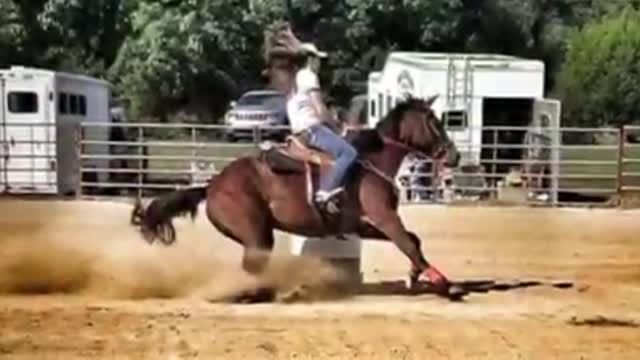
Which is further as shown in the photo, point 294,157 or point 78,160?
point 78,160

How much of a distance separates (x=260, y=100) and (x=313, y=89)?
2442cm

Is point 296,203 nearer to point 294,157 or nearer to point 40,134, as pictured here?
point 294,157

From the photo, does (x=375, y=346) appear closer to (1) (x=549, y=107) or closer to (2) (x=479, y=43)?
(1) (x=549, y=107)

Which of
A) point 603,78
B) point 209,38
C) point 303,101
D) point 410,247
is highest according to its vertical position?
point 209,38

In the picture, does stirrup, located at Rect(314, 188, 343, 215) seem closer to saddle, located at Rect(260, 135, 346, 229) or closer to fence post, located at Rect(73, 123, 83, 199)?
saddle, located at Rect(260, 135, 346, 229)

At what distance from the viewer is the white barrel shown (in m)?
11.8

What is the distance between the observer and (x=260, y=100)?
1383 inches

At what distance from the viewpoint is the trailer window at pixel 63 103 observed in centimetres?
2501

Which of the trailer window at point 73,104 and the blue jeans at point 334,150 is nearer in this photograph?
the blue jeans at point 334,150

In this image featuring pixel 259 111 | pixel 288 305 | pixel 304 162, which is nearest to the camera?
pixel 288 305

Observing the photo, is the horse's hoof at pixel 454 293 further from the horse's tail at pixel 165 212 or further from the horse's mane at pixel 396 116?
the horse's tail at pixel 165 212

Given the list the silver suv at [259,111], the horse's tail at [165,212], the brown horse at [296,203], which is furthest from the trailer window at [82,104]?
the brown horse at [296,203]

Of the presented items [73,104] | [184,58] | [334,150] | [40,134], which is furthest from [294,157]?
[184,58]

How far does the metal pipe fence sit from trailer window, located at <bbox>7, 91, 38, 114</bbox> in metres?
1.18
